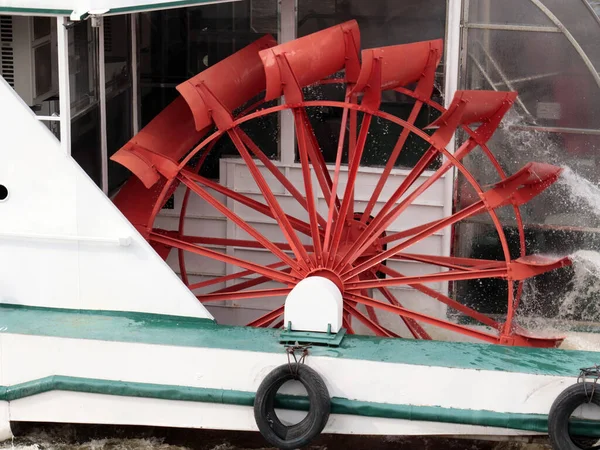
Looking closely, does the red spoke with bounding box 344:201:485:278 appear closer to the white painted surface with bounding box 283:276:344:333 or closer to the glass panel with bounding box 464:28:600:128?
the white painted surface with bounding box 283:276:344:333

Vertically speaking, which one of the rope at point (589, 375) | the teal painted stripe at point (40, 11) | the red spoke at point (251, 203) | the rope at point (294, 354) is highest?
the teal painted stripe at point (40, 11)

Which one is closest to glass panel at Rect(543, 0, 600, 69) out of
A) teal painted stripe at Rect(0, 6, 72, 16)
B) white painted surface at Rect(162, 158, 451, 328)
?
white painted surface at Rect(162, 158, 451, 328)

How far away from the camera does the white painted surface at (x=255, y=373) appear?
7.48 meters

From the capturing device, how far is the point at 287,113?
9.74 m

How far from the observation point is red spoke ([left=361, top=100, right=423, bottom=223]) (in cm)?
923

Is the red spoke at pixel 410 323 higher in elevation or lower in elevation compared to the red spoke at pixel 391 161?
lower

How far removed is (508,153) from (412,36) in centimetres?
129

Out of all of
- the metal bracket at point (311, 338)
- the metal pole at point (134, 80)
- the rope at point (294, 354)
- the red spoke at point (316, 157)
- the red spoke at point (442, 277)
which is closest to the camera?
the rope at point (294, 354)

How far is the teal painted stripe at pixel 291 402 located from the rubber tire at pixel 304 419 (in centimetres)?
13

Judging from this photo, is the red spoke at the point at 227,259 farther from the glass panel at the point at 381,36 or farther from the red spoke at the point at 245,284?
the glass panel at the point at 381,36

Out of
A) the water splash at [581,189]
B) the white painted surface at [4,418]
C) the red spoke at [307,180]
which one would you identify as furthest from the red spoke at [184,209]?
the water splash at [581,189]

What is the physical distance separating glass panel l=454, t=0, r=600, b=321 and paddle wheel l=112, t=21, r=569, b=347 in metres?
0.29

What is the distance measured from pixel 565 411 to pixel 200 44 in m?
4.66

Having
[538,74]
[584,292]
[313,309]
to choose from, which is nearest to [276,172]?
[313,309]
